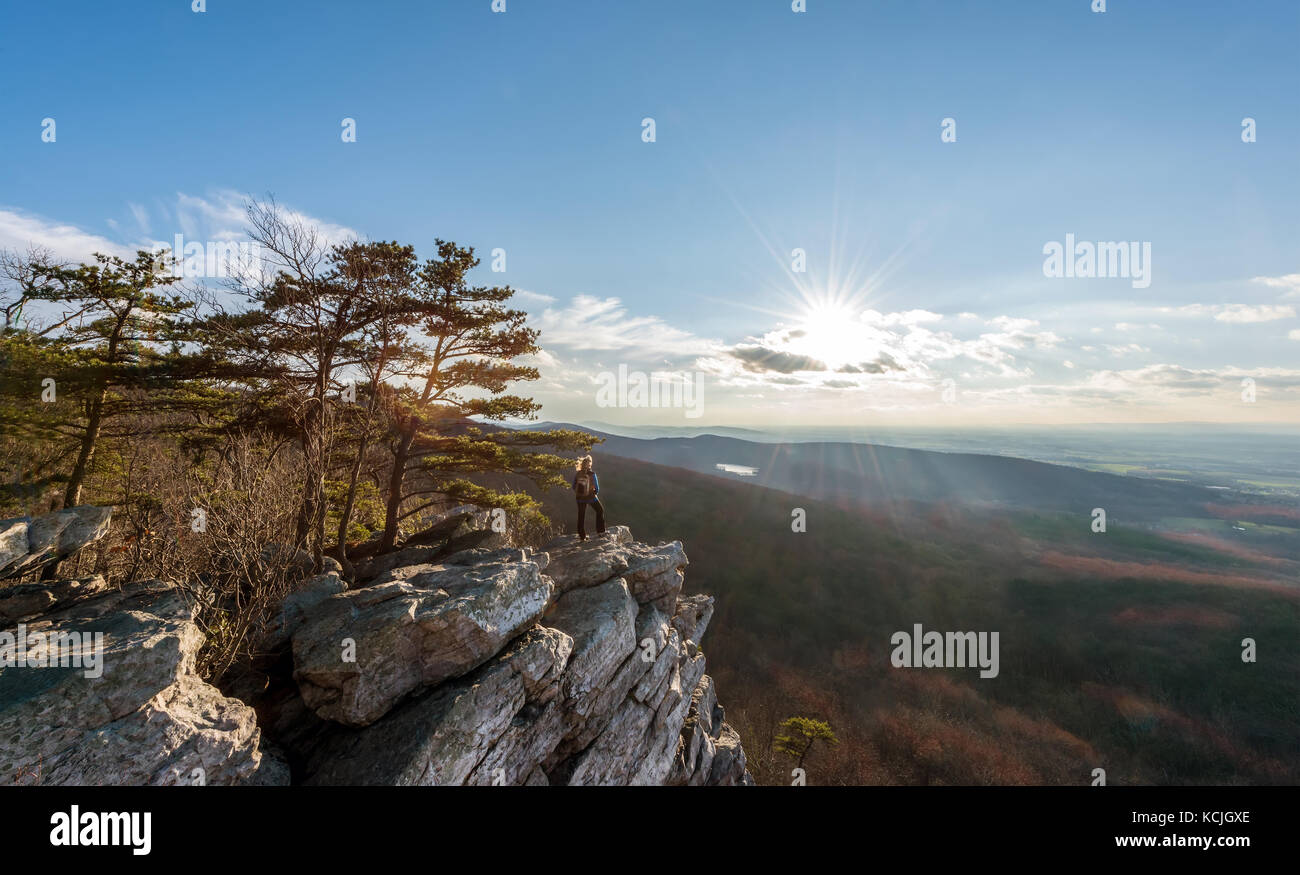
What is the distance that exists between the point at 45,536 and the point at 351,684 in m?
8.45

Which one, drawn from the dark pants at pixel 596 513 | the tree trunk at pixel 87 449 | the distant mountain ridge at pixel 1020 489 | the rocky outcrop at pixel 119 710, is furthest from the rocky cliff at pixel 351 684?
the distant mountain ridge at pixel 1020 489

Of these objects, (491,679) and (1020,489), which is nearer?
(491,679)

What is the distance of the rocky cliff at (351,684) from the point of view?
6.76 m

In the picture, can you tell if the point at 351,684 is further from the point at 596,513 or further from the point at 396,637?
the point at 596,513

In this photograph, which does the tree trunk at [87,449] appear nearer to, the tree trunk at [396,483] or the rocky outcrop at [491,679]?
the tree trunk at [396,483]

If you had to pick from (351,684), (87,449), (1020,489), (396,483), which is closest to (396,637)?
(351,684)

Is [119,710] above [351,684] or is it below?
above

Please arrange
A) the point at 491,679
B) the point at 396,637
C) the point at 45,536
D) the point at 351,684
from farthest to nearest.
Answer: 1. the point at 45,536
2. the point at 491,679
3. the point at 396,637
4. the point at 351,684

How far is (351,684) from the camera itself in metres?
8.78

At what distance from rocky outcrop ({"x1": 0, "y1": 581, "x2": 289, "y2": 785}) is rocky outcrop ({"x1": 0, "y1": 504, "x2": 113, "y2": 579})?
9.53 feet

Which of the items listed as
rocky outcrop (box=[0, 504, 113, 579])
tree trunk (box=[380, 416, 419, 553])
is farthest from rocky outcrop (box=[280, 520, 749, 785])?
rocky outcrop (box=[0, 504, 113, 579])
